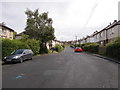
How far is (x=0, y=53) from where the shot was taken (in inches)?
460

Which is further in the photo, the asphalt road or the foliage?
the foliage

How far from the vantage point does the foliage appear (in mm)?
23562

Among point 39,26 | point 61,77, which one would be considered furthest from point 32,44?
point 61,77

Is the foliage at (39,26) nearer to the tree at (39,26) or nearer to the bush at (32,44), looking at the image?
the tree at (39,26)

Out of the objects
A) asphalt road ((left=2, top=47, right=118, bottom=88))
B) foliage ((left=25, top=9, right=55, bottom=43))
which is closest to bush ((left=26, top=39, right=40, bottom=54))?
foliage ((left=25, top=9, right=55, bottom=43))

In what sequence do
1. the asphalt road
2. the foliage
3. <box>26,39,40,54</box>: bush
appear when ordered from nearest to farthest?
the asphalt road
<box>26,39,40,54</box>: bush
the foliage

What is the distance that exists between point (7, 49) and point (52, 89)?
33.9 ft

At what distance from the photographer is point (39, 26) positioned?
24.3 m

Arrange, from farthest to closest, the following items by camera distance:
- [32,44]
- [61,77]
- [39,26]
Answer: [39,26] < [32,44] < [61,77]

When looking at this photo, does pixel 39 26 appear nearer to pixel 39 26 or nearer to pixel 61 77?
pixel 39 26

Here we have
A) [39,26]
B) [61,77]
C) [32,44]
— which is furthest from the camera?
[39,26]

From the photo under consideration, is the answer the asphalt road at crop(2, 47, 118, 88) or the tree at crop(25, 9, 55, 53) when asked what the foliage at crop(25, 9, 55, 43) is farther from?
the asphalt road at crop(2, 47, 118, 88)

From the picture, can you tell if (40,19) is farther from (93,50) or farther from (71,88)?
(71,88)

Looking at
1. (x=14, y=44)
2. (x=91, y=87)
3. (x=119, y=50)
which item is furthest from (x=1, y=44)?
(x=119, y=50)
